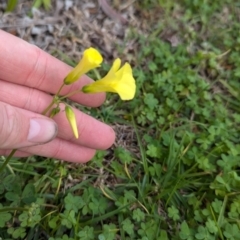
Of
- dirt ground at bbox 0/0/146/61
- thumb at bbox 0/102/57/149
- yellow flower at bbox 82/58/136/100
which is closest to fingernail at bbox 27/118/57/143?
thumb at bbox 0/102/57/149

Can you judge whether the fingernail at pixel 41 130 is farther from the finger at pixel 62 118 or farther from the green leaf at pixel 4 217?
the green leaf at pixel 4 217

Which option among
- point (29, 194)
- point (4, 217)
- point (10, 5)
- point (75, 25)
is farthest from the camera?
point (75, 25)

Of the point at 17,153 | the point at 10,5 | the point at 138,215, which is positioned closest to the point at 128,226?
the point at 138,215

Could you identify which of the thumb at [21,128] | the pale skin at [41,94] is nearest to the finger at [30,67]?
the pale skin at [41,94]

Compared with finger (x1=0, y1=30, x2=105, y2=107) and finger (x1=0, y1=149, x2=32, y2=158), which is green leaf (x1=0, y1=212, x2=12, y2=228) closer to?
finger (x1=0, y1=149, x2=32, y2=158)

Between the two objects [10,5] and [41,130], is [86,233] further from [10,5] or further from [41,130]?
[10,5]

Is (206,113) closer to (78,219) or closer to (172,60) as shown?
(172,60)
